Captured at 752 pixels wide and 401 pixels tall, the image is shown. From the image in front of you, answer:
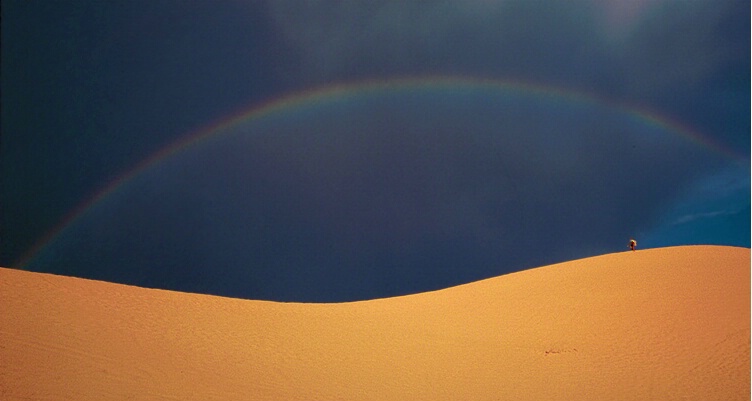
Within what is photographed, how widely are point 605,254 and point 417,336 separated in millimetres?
15348

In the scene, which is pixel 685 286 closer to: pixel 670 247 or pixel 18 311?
pixel 670 247

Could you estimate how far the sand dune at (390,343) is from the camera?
36.7ft

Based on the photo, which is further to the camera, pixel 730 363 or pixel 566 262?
pixel 566 262

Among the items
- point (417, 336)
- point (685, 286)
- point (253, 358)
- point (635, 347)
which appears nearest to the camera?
point (253, 358)

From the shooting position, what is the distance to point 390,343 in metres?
15.2

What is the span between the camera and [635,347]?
48.9 feet

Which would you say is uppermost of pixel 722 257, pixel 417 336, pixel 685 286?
pixel 722 257

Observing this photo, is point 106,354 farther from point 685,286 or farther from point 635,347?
point 685,286

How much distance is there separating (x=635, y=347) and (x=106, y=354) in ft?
46.6

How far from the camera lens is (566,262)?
26.7 m

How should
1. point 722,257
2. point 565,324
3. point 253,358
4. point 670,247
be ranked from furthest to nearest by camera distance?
1. point 670,247
2. point 722,257
3. point 565,324
4. point 253,358

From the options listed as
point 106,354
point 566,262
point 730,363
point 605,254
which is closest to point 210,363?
point 106,354

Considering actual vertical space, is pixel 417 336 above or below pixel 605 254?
below

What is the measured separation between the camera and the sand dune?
11.2 meters
